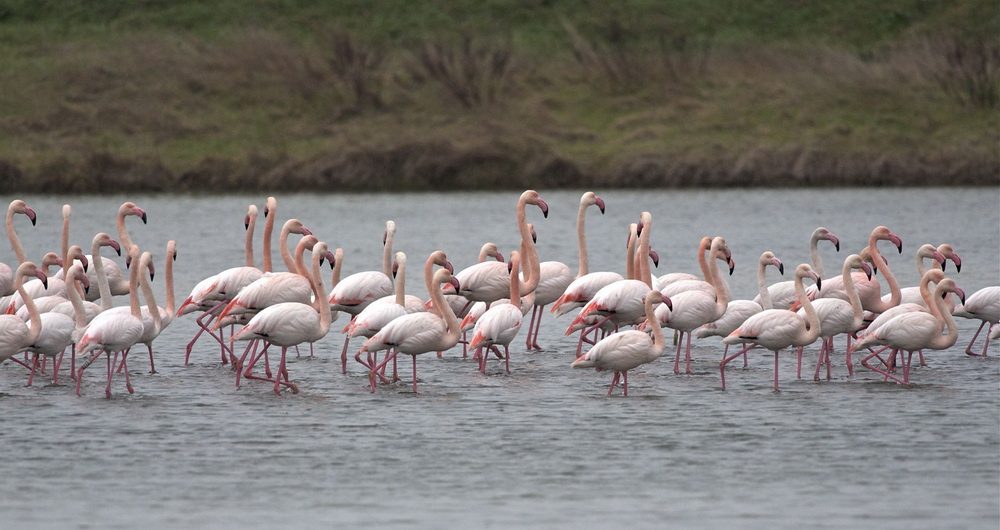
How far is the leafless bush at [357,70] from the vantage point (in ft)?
135

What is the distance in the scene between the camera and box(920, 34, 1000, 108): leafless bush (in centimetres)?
3669

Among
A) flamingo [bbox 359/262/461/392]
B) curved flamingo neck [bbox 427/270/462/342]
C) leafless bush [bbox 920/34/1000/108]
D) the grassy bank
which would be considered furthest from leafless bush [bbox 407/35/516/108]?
flamingo [bbox 359/262/461/392]

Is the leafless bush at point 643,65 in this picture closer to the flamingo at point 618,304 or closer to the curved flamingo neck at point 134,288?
the flamingo at point 618,304

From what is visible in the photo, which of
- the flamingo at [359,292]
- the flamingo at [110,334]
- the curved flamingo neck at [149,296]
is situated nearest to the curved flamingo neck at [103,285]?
the curved flamingo neck at [149,296]

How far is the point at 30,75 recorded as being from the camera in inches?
1732

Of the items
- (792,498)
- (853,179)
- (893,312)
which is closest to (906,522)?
(792,498)

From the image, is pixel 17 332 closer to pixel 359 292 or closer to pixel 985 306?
pixel 359 292

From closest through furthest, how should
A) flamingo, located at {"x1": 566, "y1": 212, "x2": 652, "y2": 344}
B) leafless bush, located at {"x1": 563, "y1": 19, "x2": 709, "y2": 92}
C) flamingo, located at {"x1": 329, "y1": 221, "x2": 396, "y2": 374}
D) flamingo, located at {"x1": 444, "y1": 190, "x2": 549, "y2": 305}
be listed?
1. flamingo, located at {"x1": 566, "y1": 212, "x2": 652, "y2": 344}
2. flamingo, located at {"x1": 329, "y1": 221, "x2": 396, "y2": 374}
3. flamingo, located at {"x1": 444, "y1": 190, "x2": 549, "y2": 305}
4. leafless bush, located at {"x1": 563, "y1": 19, "x2": 709, "y2": 92}

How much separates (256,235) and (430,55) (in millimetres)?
14097

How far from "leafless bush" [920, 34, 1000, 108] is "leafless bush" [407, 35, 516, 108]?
1192 centimetres

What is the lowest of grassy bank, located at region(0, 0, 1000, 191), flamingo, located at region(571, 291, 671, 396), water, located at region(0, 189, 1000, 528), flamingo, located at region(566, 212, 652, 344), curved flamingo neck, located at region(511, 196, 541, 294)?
water, located at region(0, 189, 1000, 528)

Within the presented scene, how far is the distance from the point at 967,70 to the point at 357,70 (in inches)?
674

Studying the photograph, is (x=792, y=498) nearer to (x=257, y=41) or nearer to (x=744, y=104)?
(x=744, y=104)

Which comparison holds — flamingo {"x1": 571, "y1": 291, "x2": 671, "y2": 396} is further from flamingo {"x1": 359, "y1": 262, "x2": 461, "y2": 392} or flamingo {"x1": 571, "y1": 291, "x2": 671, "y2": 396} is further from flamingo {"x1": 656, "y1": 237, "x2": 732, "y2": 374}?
flamingo {"x1": 359, "y1": 262, "x2": 461, "y2": 392}
